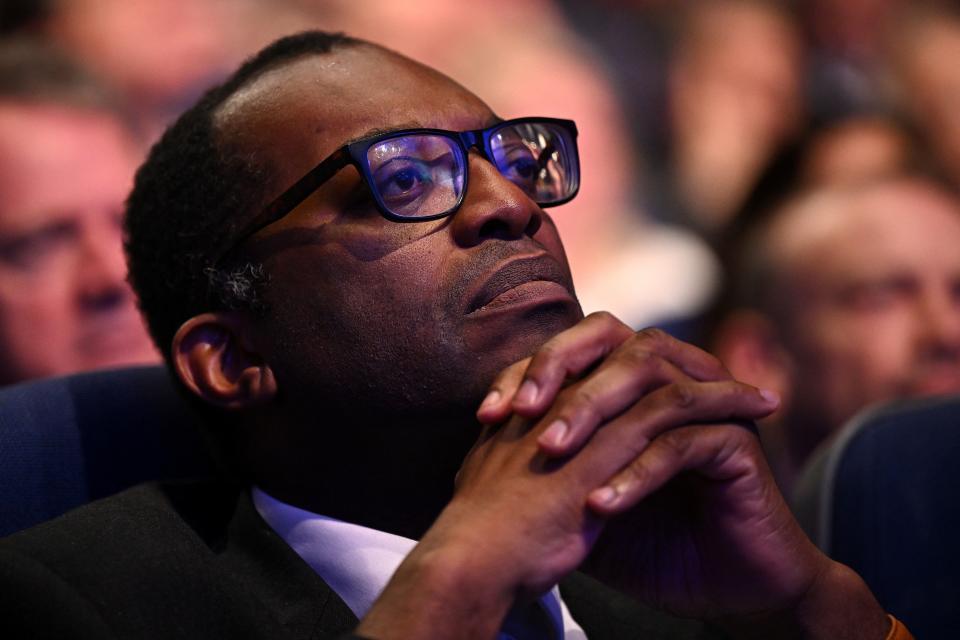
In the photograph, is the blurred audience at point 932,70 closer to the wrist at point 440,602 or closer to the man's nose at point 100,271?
the man's nose at point 100,271

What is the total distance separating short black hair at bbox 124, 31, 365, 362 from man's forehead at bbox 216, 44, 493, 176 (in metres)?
0.03

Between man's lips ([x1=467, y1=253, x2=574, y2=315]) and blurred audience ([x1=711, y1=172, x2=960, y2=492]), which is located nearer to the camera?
man's lips ([x1=467, y1=253, x2=574, y2=315])

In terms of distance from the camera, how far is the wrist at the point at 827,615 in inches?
52.2

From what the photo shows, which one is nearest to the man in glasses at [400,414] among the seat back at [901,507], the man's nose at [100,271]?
the seat back at [901,507]

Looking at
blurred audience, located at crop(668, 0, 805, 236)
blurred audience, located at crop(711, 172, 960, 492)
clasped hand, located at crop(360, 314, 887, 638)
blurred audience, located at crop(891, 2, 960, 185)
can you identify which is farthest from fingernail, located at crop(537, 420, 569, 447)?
blurred audience, located at crop(891, 2, 960, 185)

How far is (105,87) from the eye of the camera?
2355 millimetres

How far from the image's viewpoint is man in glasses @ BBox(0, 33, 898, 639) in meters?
1.13

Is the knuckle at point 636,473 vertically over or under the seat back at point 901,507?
over

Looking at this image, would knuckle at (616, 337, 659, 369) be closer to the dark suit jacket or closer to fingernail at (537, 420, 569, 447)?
fingernail at (537, 420, 569, 447)

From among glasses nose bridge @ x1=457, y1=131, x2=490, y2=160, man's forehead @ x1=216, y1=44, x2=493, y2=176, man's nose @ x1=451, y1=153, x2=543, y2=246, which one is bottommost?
man's nose @ x1=451, y1=153, x2=543, y2=246

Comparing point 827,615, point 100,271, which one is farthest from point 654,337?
point 100,271

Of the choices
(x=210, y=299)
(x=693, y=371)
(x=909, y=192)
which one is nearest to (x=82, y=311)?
(x=210, y=299)

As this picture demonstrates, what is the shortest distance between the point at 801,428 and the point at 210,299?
1558mm

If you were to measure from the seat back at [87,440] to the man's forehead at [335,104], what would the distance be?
0.42m
